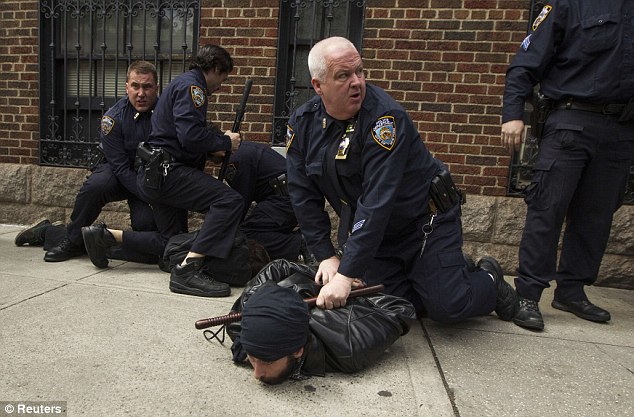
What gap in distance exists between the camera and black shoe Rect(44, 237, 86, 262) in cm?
378

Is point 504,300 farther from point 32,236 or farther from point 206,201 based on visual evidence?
point 32,236

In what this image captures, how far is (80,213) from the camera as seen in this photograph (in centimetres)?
387

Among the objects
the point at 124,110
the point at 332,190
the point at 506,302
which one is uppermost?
the point at 124,110

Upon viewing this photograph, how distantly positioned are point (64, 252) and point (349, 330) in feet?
9.14

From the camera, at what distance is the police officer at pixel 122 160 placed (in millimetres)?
3766

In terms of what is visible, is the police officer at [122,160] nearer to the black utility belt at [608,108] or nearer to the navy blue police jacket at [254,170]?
the navy blue police jacket at [254,170]

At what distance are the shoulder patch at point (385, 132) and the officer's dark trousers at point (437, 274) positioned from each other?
1.96 feet

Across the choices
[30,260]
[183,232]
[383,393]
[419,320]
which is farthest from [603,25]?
[30,260]

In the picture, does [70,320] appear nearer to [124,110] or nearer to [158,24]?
[124,110]

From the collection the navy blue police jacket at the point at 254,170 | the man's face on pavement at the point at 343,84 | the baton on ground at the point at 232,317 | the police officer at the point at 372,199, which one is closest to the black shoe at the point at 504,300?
the police officer at the point at 372,199

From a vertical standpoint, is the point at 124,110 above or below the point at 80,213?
above

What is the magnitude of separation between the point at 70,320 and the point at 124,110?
1.91 m

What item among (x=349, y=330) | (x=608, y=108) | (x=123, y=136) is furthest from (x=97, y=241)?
(x=608, y=108)

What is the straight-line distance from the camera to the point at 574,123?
2.75m
